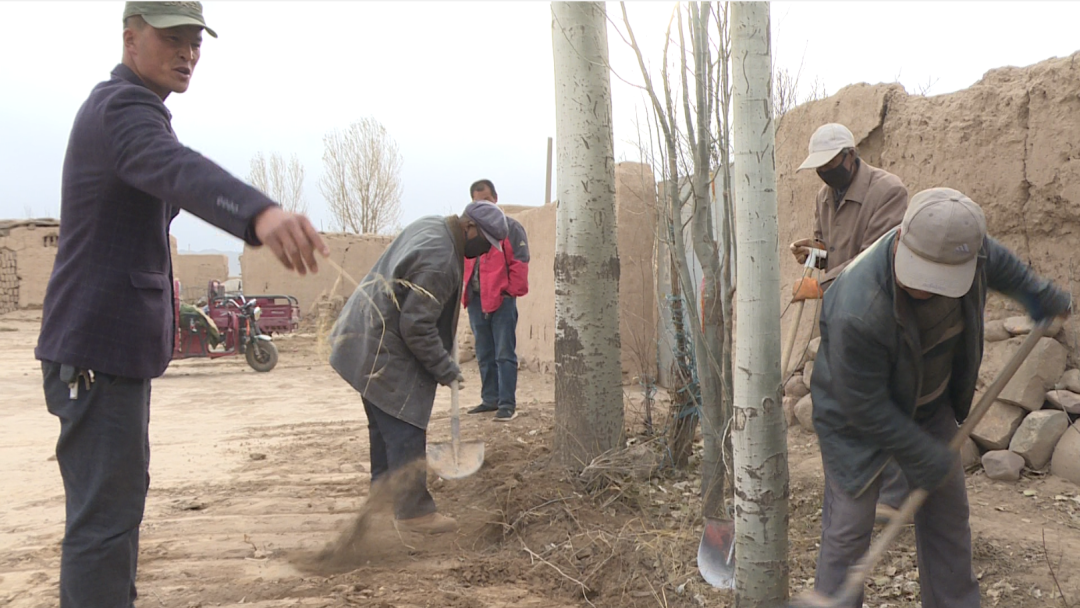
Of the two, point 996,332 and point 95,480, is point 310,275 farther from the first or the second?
point 95,480

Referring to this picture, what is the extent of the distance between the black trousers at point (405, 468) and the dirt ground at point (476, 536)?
0.14m

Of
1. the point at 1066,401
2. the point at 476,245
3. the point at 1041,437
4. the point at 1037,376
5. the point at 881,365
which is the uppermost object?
the point at 476,245

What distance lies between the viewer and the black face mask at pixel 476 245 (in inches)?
146

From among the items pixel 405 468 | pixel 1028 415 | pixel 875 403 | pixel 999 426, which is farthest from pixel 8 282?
pixel 875 403

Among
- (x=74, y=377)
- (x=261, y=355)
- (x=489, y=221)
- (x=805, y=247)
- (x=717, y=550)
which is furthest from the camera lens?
(x=261, y=355)

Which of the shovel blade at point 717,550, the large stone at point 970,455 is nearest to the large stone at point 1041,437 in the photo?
the large stone at point 970,455

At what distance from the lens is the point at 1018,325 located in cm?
396

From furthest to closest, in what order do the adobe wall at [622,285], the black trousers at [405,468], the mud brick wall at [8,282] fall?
1. the mud brick wall at [8,282]
2. the adobe wall at [622,285]
3. the black trousers at [405,468]

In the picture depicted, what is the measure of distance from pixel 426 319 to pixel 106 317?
5.38 feet

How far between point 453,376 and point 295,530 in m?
1.01

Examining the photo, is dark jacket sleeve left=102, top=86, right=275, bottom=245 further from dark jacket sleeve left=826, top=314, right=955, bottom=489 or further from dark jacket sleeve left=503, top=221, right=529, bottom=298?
dark jacket sleeve left=503, top=221, right=529, bottom=298

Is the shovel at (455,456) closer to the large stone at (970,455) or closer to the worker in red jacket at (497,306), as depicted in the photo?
the worker in red jacket at (497,306)

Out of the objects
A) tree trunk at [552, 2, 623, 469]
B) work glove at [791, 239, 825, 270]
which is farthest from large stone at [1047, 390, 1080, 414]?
tree trunk at [552, 2, 623, 469]

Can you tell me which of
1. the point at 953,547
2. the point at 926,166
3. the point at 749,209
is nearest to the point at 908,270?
the point at 749,209
